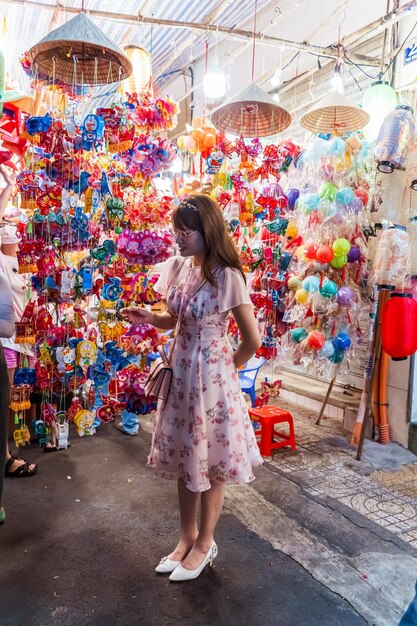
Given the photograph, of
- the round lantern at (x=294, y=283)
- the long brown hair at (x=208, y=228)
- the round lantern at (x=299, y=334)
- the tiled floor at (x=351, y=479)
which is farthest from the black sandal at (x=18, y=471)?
the round lantern at (x=294, y=283)

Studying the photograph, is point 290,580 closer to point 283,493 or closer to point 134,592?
point 134,592

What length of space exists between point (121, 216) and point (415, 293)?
2321 mm

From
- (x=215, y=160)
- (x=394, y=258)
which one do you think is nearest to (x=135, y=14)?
(x=215, y=160)

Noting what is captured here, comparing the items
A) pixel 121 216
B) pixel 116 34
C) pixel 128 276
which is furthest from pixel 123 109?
pixel 116 34

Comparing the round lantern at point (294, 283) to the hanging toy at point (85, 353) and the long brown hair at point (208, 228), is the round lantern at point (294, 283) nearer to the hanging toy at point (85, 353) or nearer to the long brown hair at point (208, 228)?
the hanging toy at point (85, 353)

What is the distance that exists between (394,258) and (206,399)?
211cm

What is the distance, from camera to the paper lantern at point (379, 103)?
12.3ft

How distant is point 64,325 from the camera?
3.10 m

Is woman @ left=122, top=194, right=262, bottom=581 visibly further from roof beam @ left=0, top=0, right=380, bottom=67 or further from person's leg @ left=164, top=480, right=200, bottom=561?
roof beam @ left=0, top=0, right=380, bottom=67

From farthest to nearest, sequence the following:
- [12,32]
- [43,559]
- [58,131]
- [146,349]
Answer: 1. [12,32]
2. [146,349]
3. [58,131]
4. [43,559]

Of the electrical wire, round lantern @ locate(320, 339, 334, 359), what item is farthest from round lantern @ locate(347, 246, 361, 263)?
the electrical wire

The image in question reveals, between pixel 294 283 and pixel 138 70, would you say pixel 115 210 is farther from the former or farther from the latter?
pixel 294 283

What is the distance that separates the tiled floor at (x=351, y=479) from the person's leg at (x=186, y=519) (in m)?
1.18

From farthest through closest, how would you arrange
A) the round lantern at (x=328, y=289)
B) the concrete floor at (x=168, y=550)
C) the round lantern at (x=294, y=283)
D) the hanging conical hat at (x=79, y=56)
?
the round lantern at (x=294, y=283), the round lantern at (x=328, y=289), the hanging conical hat at (x=79, y=56), the concrete floor at (x=168, y=550)
